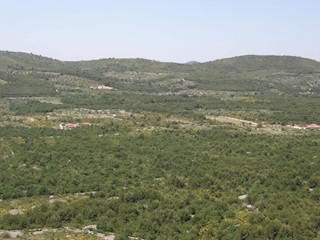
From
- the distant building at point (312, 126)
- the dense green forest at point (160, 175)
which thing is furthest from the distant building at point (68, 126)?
the distant building at point (312, 126)

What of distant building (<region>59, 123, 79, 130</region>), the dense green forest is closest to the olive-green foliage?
the dense green forest

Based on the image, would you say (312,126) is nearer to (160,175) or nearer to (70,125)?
(70,125)

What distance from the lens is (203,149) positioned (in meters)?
75.8

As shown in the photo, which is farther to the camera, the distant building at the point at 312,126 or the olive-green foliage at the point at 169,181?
the distant building at the point at 312,126

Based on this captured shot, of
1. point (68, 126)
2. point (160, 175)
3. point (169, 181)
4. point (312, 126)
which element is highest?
point (312, 126)

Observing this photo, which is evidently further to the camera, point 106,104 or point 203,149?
point 106,104

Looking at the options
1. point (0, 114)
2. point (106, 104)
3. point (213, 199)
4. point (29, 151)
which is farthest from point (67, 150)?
point (106, 104)

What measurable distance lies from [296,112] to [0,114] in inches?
2952

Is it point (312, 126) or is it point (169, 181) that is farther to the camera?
point (312, 126)

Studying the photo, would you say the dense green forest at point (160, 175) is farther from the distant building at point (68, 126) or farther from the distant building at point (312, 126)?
the distant building at point (312, 126)

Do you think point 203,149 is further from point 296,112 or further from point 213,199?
point 296,112

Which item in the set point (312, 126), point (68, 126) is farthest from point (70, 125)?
point (312, 126)

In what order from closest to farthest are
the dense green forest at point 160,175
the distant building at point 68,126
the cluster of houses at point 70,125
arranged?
→ the dense green forest at point 160,175 < the cluster of houses at point 70,125 < the distant building at point 68,126

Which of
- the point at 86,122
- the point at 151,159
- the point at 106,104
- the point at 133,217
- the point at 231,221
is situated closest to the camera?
the point at 231,221
